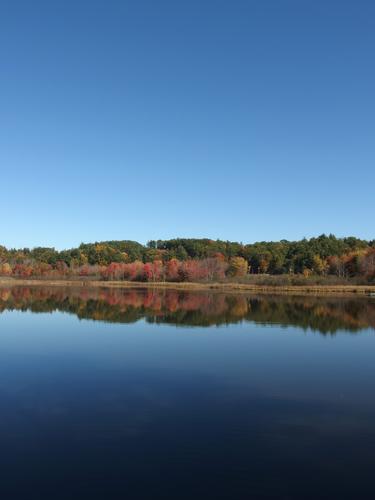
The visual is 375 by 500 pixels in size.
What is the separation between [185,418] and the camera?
10.6 m

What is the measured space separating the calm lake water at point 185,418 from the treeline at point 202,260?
201 ft

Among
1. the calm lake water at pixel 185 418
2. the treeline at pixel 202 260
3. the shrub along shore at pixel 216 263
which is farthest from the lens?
the treeline at pixel 202 260

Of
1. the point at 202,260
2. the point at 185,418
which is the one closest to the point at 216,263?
the point at 202,260

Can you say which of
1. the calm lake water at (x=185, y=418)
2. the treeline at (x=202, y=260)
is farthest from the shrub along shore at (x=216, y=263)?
the calm lake water at (x=185, y=418)

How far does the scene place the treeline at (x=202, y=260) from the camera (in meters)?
89.0

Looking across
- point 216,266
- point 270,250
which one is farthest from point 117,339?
point 270,250

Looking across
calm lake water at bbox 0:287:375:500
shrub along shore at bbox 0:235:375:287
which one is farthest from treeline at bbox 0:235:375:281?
calm lake water at bbox 0:287:375:500

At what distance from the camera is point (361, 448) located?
907cm

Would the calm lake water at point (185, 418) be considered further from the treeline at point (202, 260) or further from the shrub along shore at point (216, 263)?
the treeline at point (202, 260)

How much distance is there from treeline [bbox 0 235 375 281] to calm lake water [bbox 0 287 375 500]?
61.3 metres

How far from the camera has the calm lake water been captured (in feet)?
24.9

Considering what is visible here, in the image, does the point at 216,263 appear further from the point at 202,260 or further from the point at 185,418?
the point at 185,418

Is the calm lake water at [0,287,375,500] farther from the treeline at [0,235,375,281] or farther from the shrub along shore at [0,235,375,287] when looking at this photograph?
the treeline at [0,235,375,281]

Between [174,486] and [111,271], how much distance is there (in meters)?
102
